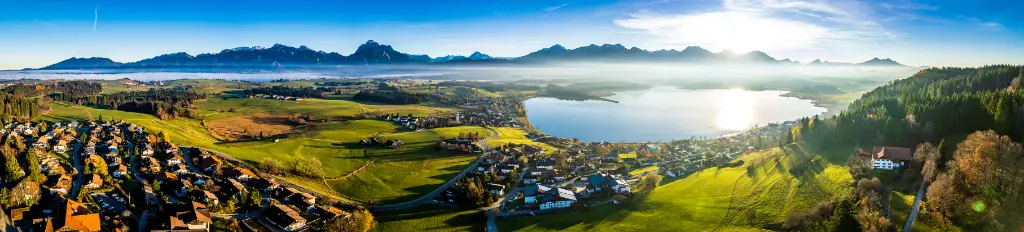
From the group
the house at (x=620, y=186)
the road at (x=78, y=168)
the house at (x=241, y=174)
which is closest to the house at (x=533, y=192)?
the house at (x=620, y=186)

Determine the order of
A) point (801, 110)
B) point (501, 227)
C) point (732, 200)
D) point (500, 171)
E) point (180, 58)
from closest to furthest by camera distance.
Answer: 1. point (501, 227)
2. point (732, 200)
3. point (500, 171)
4. point (801, 110)
5. point (180, 58)

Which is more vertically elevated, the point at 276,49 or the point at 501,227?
the point at 276,49

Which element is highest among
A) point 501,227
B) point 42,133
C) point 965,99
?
point 965,99

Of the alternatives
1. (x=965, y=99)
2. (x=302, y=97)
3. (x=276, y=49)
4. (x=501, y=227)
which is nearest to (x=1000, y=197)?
(x=965, y=99)

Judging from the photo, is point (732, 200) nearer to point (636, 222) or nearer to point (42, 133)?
point (636, 222)

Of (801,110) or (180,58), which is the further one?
(180,58)

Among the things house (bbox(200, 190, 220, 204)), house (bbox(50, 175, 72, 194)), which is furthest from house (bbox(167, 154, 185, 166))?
house (bbox(200, 190, 220, 204))
